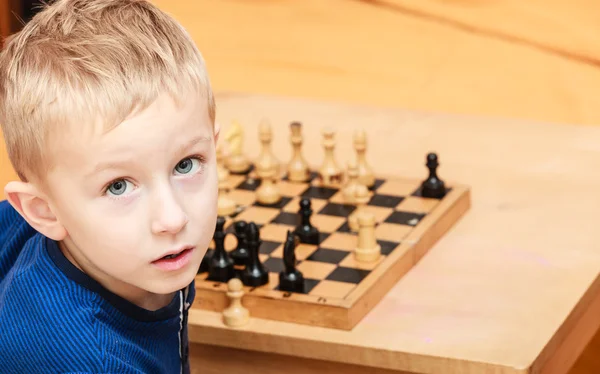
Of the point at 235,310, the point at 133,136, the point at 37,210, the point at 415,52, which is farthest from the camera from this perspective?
the point at 415,52

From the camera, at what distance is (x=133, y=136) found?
4.60ft

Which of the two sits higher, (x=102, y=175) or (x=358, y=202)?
(x=102, y=175)

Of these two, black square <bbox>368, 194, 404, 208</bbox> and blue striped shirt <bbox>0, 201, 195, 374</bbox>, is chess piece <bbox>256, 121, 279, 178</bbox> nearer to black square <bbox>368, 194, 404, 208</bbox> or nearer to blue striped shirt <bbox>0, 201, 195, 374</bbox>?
black square <bbox>368, 194, 404, 208</bbox>

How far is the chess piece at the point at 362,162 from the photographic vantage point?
2.33 m

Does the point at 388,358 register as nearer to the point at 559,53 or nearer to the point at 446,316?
the point at 446,316

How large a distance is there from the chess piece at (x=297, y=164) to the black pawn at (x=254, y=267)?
1.48ft

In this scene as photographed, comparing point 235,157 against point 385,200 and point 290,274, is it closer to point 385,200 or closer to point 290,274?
point 385,200

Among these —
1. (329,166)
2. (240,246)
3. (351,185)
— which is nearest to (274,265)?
(240,246)

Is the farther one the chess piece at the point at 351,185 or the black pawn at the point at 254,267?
the chess piece at the point at 351,185

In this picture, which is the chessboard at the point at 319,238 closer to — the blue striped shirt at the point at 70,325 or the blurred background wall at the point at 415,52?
the blue striped shirt at the point at 70,325

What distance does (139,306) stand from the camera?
1.60m

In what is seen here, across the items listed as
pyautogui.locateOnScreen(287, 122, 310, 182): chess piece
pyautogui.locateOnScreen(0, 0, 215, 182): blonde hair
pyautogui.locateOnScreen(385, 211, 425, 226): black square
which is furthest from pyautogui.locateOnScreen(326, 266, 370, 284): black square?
pyautogui.locateOnScreen(0, 0, 215, 182): blonde hair

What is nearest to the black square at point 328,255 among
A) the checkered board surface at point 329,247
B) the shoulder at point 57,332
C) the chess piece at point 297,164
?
the checkered board surface at point 329,247

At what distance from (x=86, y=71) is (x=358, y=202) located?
875 mm
